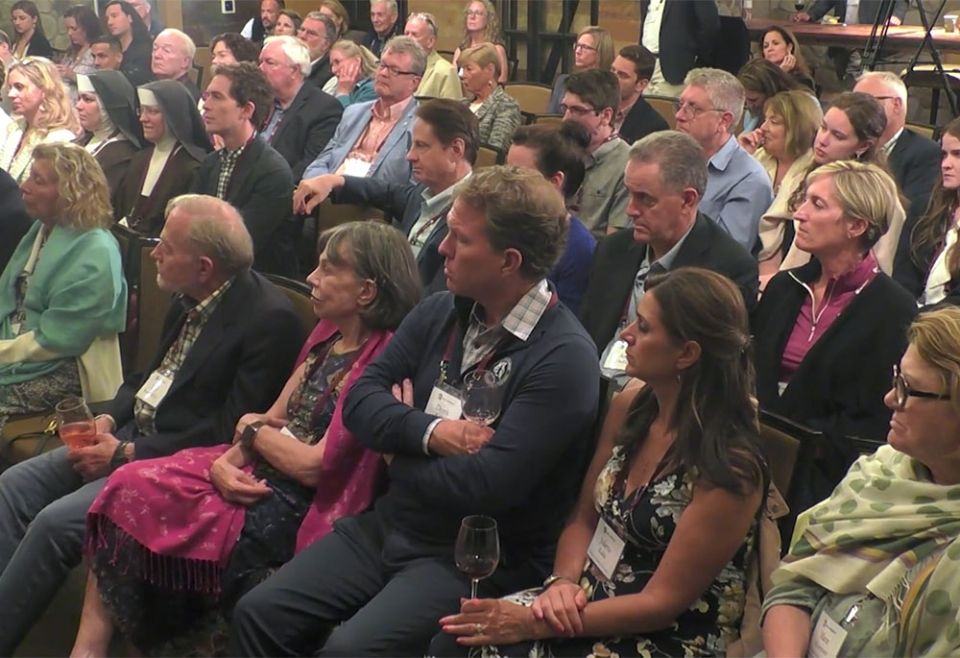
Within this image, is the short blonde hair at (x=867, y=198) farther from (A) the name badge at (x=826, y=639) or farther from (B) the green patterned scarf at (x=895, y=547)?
(A) the name badge at (x=826, y=639)

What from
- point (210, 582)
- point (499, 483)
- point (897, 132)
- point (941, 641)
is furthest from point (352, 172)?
point (941, 641)

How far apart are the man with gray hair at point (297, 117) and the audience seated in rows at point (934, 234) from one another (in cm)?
311

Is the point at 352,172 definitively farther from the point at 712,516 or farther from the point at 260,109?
the point at 712,516

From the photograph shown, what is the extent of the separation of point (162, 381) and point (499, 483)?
123cm

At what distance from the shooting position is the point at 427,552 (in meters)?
2.38

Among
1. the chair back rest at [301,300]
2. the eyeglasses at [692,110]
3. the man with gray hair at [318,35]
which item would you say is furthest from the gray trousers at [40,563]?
the man with gray hair at [318,35]

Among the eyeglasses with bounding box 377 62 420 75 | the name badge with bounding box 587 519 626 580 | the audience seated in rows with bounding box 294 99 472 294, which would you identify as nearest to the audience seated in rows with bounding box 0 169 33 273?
the audience seated in rows with bounding box 294 99 472 294

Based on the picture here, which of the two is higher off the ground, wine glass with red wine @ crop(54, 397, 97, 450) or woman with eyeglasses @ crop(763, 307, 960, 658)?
woman with eyeglasses @ crop(763, 307, 960, 658)

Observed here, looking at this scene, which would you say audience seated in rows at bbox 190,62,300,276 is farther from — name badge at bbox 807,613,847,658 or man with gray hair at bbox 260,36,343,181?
name badge at bbox 807,613,847,658

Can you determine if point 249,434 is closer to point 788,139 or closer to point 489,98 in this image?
point 788,139

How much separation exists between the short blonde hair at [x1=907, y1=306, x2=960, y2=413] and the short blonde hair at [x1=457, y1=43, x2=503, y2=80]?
4.68 m

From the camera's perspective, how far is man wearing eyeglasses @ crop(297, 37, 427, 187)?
5488mm

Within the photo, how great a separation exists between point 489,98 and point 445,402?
13.1 ft

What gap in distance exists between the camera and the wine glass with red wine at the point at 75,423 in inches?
115
